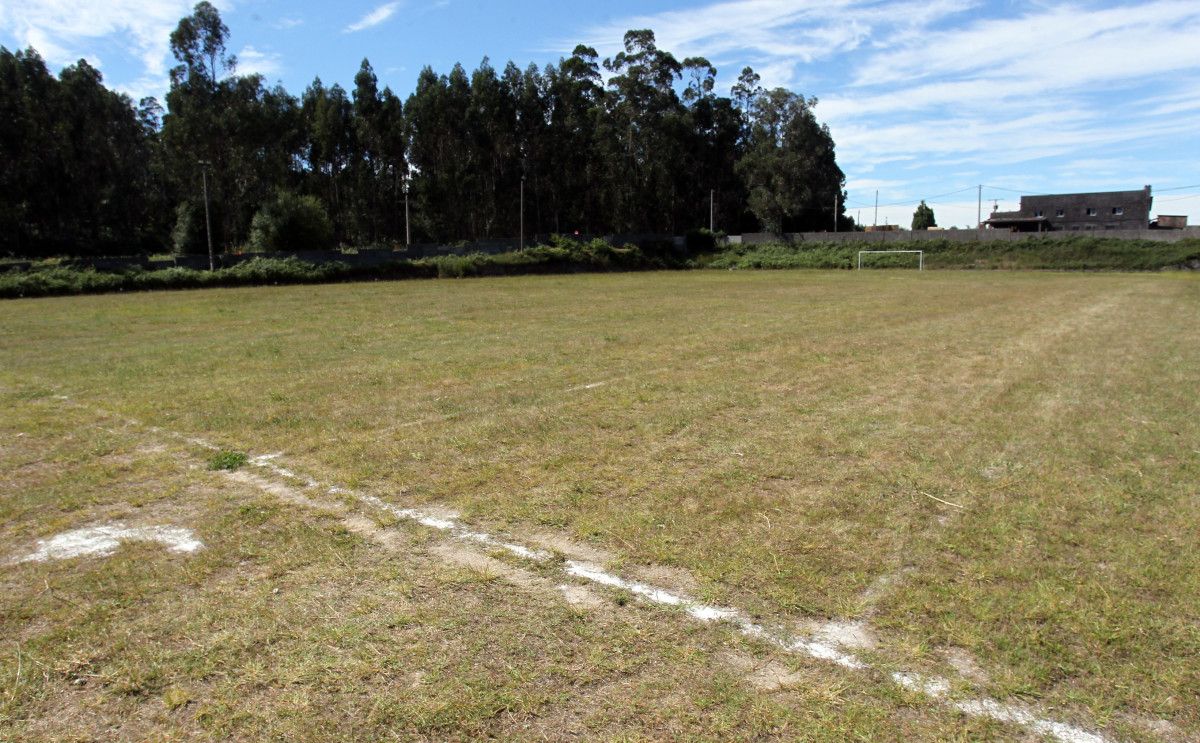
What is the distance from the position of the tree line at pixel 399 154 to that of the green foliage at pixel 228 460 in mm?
45051

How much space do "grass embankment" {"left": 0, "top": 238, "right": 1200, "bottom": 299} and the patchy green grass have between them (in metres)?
28.3

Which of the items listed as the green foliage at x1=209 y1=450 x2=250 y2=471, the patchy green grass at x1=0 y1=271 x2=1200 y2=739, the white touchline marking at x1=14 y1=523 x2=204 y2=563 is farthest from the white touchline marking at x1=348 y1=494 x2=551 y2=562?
the green foliage at x1=209 y1=450 x2=250 y2=471

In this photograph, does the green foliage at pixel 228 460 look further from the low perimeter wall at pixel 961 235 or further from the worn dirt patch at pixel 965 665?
the low perimeter wall at pixel 961 235

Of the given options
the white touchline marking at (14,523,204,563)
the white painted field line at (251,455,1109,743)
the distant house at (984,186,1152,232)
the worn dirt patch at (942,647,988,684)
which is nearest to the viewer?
the white painted field line at (251,455,1109,743)

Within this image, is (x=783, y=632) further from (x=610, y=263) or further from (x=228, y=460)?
(x=610, y=263)

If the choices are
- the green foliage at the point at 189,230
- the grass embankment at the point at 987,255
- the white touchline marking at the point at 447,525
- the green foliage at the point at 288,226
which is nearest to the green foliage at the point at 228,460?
the white touchline marking at the point at 447,525

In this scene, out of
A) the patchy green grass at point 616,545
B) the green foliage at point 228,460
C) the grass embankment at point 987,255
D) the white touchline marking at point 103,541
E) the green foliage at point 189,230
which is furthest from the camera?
the green foliage at point 189,230

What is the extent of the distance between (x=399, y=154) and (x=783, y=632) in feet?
215

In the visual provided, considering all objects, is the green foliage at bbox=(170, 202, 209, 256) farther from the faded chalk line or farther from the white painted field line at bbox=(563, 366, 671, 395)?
the faded chalk line

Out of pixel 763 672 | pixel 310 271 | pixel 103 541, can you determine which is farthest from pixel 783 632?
pixel 310 271

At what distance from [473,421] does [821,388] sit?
4282 millimetres

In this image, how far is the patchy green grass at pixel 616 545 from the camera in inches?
104

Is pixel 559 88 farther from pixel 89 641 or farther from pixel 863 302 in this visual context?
pixel 89 641

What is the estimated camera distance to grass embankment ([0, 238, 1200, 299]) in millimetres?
33531
